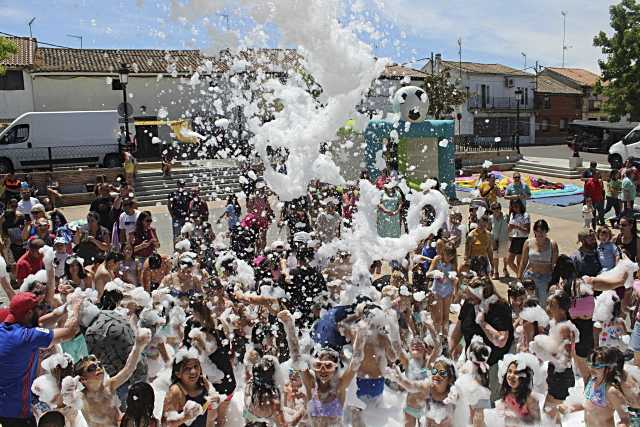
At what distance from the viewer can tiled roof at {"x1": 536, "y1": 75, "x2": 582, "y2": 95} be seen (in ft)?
190

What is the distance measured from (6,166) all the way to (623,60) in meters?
36.6

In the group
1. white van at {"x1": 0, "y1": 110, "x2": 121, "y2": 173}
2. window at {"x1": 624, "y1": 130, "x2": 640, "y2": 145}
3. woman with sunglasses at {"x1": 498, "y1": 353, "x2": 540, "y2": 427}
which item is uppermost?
white van at {"x1": 0, "y1": 110, "x2": 121, "y2": 173}

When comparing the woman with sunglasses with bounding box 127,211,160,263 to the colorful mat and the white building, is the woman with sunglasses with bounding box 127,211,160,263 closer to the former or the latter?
the colorful mat

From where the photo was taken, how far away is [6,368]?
3.99 m

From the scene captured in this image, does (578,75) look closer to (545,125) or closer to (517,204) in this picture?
(545,125)

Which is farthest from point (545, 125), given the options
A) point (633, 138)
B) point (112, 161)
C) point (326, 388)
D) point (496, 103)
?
point (326, 388)

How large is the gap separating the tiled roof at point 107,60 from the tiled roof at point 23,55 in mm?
465

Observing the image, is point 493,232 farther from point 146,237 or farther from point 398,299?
point 146,237

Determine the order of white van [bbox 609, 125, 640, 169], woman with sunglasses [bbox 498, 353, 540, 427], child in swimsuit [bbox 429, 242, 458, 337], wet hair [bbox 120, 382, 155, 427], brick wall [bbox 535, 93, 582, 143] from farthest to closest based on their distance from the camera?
brick wall [bbox 535, 93, 582, 143] → white van [bbox 609, 125, 640, 169] → child in swimsuit [bbox 429, 242, 458, 337] → woman with sunglasses [bbox 498, 353, 540, 427] → wet hair [bbox 120, 382, 155, 427]

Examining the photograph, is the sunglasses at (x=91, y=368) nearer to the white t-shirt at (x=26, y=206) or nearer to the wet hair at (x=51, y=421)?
the wet hair at (x=51, y=421)

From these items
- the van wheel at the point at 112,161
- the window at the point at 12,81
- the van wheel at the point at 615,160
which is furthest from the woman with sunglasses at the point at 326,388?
the window at the point at 12,81

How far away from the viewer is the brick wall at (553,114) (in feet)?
185

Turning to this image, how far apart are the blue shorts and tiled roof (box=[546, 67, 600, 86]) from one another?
63869mm

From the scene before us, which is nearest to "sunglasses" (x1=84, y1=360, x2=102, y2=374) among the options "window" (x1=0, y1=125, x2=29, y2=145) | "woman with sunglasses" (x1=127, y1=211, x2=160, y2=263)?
"woman with sunglasses" (x1=127, y1=211, x2=160, y2=263)
